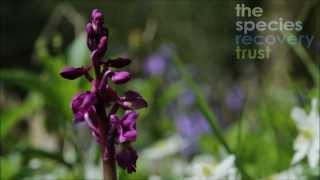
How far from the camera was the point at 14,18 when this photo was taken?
11117mm

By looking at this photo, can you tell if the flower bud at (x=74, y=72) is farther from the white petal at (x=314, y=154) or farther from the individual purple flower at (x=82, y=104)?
the white petal at (x=314, y=154)

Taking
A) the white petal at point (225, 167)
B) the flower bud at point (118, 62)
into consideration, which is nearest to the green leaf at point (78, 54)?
the white petal at point (225, 167)

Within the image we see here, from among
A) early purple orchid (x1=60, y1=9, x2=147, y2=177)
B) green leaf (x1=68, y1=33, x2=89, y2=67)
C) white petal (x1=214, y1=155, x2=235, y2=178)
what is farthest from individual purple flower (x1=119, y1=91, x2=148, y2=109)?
green leaf (x1=68, y1=33, x2=89, y2=67)

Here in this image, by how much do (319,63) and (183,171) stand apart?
1.29 feet

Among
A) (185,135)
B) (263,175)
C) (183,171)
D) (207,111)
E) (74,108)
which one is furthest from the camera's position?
(185,135)

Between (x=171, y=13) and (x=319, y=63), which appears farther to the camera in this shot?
(x=171, y=13)

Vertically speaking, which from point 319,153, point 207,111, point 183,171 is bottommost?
point 183,171

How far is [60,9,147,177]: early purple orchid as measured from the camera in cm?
88

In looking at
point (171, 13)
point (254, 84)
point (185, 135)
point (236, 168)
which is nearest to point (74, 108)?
point (236, 168)

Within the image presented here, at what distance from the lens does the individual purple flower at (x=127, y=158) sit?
35.0 inches

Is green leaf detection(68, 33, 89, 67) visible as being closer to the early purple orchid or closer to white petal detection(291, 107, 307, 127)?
white petal detection(291, 107, 307, 127)

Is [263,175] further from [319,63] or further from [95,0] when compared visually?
[95,0]

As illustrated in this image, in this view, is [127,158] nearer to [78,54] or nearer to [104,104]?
[104,104]

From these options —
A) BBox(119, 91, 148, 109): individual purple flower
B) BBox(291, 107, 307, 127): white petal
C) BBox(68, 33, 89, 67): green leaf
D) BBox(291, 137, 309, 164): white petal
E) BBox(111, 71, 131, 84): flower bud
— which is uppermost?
BBox(111, 71, 131, 84): flower bud
